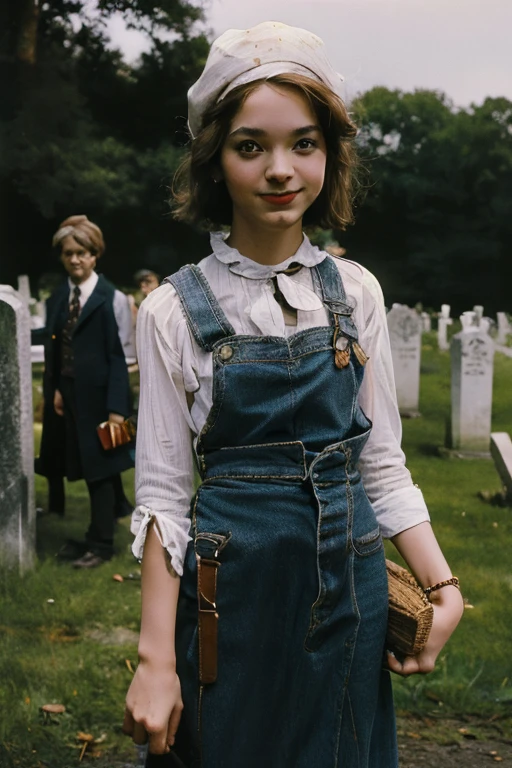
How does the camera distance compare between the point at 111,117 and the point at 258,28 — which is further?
the point at 111,117

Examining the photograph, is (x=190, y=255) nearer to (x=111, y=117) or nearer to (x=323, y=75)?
(x=111, y=117)

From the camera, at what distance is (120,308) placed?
4699mm

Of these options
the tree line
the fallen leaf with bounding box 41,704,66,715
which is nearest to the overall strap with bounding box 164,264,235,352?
the fallen leaf with bounding box 41,704,66,715

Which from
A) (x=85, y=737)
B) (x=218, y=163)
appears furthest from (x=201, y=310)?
(x=85, y=737)

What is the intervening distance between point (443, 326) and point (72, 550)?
2215mm

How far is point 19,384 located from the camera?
4.11 m

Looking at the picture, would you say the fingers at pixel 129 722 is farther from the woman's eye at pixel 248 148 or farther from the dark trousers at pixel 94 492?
the dark trousers at pixel 94 492

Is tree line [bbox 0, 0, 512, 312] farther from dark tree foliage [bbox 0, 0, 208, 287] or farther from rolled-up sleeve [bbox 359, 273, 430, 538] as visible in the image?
rolled-up sleeve [bbox 359, 273, 430, 538]

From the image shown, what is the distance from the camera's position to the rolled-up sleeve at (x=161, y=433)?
4.91 ft

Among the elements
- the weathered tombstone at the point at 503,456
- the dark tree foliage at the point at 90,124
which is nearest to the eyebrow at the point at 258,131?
the weathered tombstone at the point at 503,456

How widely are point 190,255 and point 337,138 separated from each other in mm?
3208

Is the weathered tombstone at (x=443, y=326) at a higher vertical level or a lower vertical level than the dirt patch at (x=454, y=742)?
higher

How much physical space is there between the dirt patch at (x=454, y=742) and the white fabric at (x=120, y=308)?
2.34 meters

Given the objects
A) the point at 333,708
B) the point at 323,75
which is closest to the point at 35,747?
the point at 333,708
